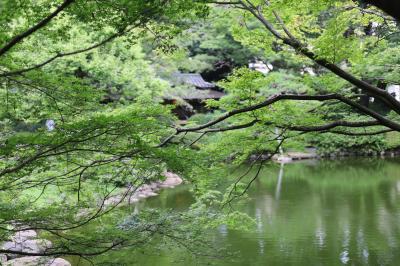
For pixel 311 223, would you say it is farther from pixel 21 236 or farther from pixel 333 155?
pixel 333 155

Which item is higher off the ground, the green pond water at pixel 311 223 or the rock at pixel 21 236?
the rock at pixel 21 236

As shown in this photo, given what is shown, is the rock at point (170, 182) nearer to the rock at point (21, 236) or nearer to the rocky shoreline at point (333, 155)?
the rocky shoreline at point (333, 155)

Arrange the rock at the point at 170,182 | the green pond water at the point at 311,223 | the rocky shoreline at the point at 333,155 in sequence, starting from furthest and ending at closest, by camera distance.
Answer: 1. the rocky shoreline at the point at 333,155
2. the rock at the point at 170,182
3. the green pond water at the point at 311,223

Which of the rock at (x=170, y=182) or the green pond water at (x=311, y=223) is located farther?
the rock at (x=170, y=182)

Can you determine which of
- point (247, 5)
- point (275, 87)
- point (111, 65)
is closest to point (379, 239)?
point (247, 5)

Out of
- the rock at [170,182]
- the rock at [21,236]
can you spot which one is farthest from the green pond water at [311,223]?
the rock at [21,236]

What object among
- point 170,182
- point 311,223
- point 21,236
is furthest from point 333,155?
point 21,236

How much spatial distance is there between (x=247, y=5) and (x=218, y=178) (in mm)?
2461

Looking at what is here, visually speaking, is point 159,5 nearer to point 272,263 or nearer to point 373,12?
point 373,12

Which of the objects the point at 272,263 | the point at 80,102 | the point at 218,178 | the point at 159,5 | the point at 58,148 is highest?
the point at 159,5

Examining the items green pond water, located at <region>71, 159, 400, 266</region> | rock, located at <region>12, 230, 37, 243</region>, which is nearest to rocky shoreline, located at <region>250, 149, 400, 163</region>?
green pond water, located at <region>71, 159, 400, 266</region>

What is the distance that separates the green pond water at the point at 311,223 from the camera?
6.94 metres

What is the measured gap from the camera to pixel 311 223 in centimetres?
913

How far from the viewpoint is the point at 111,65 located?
13.0 metres
